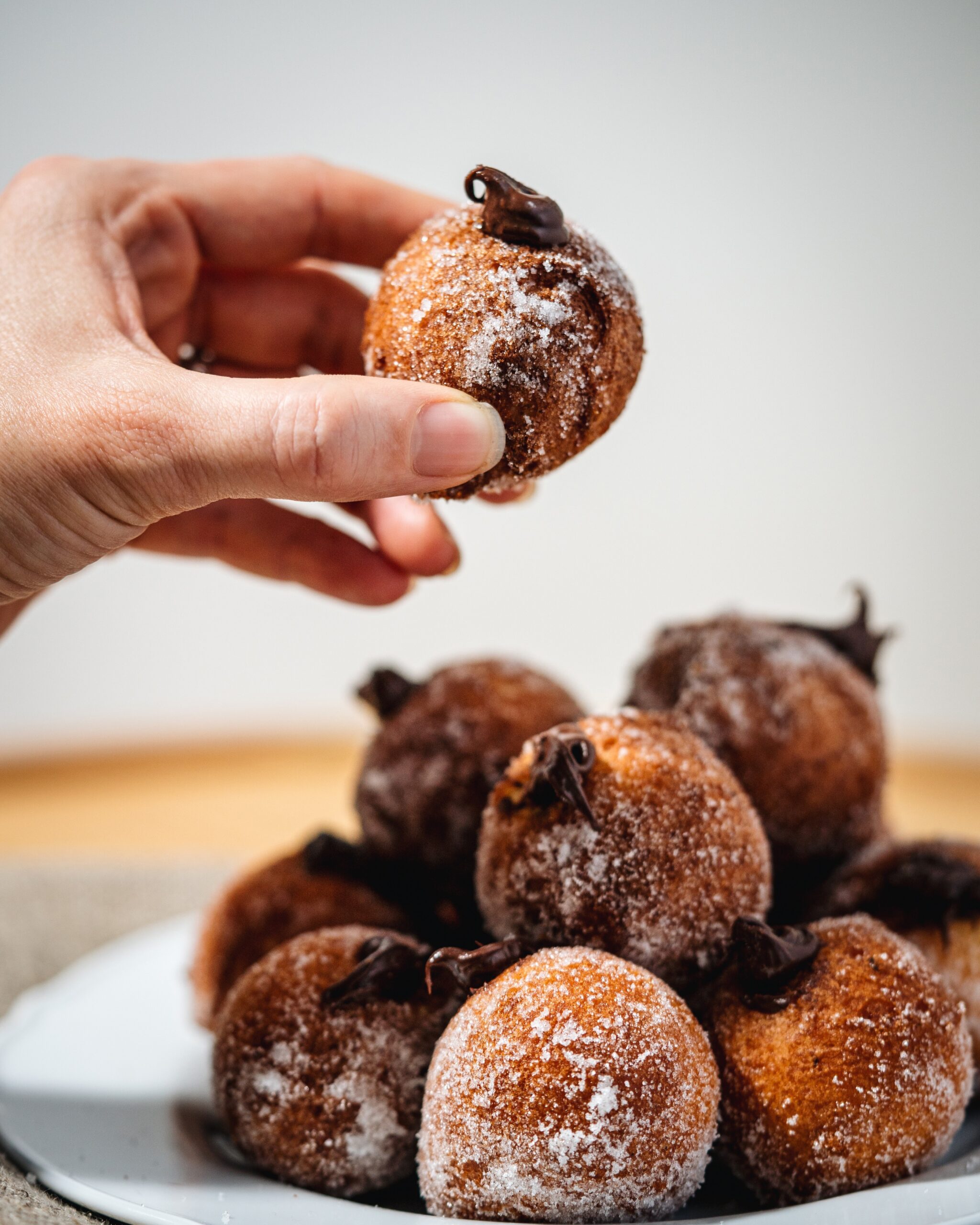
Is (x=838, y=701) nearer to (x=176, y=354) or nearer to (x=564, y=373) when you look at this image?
(x=564, y=373)

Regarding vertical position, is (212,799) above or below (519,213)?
below

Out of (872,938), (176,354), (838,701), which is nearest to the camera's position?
(872,938)

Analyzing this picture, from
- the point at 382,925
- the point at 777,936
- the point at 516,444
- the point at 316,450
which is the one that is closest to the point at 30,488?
the point at 316,450

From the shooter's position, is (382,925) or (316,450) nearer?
(316,450)

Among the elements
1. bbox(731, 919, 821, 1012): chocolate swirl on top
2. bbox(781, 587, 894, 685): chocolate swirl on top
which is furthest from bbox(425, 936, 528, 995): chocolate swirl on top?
bbox(781, 587, 894, 685): chocolate swirl on top

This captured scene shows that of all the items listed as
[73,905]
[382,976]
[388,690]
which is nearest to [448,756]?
[388,690]

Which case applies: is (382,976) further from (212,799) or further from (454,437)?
(212,799)

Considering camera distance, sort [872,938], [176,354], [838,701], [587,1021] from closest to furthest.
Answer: [587,1021]
[872,938]
[838,701]
[176,354]
